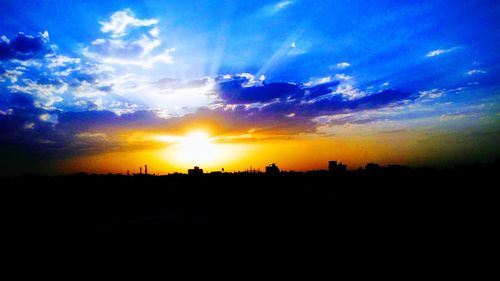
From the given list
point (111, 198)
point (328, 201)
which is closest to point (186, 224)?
point (328, 201)

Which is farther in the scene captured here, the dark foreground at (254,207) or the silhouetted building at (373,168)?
the silhouetted building at (373,168)

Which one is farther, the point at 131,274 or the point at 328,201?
the point at 328,201

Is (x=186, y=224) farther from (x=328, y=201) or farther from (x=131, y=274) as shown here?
(x=328, y=201)

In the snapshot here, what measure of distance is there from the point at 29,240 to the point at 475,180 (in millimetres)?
33598

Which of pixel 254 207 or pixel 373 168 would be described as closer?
pixel 254 207

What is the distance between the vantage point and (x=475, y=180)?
28.3 meters

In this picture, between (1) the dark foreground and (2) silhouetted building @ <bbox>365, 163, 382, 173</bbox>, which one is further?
(2) silhouetted building @ <bbox>365, 163, 382, 173</bbox>

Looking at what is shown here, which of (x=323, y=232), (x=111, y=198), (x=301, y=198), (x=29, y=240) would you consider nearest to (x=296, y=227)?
(x=323, y=232)

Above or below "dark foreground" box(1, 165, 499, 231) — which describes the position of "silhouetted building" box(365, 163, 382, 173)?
above

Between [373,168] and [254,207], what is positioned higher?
[373,168]

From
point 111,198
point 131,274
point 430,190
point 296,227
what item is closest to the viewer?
point 131,274

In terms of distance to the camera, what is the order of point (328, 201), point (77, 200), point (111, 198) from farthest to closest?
point (111, 198)
point (77, 200)
point (328, 201)

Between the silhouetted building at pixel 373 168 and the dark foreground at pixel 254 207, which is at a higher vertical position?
the silhouetted building at pixel 373 168

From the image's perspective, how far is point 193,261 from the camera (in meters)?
11.0
